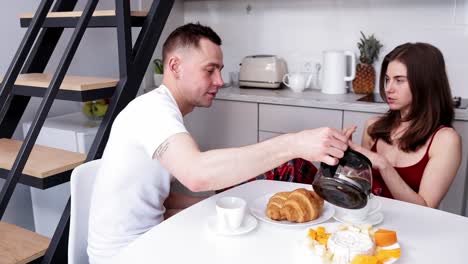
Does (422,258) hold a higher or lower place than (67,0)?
lower

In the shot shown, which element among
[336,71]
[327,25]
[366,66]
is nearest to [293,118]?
[336,71]

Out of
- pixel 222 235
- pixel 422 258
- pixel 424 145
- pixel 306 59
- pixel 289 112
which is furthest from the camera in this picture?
pixel 306 59

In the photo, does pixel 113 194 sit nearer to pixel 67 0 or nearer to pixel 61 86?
pixel 61 86

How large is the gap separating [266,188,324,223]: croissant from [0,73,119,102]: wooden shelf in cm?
92

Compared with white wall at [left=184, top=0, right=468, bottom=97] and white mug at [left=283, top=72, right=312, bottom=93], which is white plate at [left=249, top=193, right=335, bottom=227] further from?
white wall at [left=184, top=0, right=468, bottom=97]

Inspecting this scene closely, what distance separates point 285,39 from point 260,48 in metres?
0.21

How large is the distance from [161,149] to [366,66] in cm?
196

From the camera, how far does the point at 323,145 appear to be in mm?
1019

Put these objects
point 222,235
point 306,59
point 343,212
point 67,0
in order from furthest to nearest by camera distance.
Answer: point 306,59 < point 67,0 < point 343,212 < point 222,235

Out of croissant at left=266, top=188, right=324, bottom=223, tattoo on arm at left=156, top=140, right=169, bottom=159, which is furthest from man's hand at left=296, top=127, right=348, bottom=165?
tattoo on arm at left=156, top=140, right=169, bottom=159

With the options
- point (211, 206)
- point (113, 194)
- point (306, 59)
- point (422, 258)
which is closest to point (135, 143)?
point (113, 194)

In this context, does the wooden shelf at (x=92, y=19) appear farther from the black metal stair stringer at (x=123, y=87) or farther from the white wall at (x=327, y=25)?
the white wall at (x=327, y=25)

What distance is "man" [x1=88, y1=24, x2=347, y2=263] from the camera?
42.9 inches

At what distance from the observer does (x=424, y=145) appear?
1.63 metres
